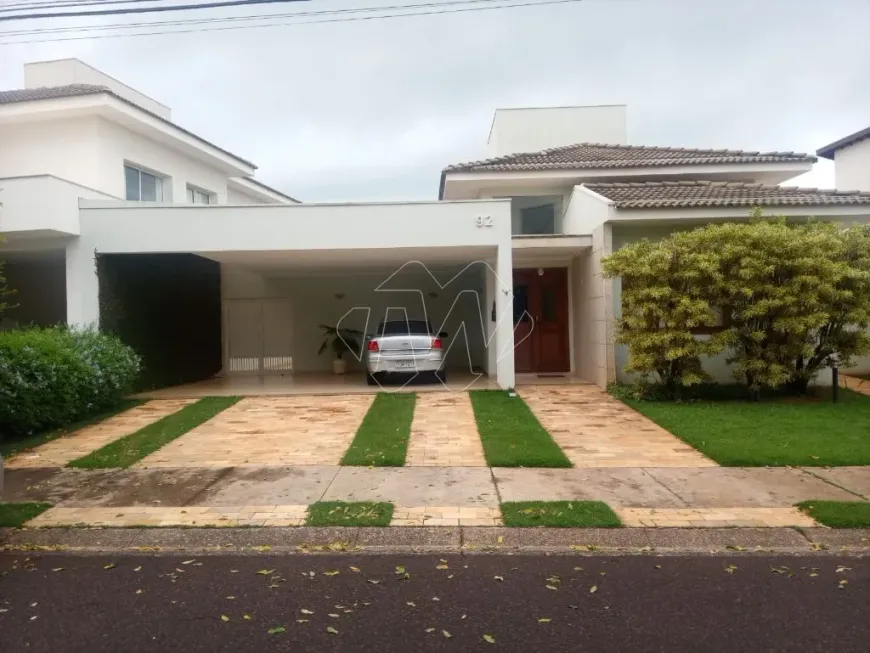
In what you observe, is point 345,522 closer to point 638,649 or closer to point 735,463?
point 638,649

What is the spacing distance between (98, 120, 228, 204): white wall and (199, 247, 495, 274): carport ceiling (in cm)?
278

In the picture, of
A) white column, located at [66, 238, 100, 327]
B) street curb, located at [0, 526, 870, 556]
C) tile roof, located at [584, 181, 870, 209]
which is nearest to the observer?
street curb, located at [0, 526, 870, 556]

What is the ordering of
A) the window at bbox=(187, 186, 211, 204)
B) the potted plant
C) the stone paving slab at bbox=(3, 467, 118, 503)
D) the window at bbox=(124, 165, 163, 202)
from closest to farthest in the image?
the stone paving slab at bbox=(3, 467, 118, 503) < the window at bbox=(124, 165, 163, 202) < the potted plant < the window at bbox=(187, 186, 211, 204)

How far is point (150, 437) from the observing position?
887 centimetres

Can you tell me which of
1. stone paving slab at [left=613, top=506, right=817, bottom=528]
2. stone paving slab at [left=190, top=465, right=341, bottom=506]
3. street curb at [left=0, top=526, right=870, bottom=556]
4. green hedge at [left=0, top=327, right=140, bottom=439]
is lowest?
street curb at [left=0, top=526, right=870, bottom=556]

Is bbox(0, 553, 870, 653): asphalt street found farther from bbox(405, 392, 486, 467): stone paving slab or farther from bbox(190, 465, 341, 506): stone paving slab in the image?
bbox(405, 392, 486, 467): stone paving slab

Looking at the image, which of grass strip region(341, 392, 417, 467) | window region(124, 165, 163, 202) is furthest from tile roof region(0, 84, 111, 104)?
grass strip region(341, 392, 417, 467)

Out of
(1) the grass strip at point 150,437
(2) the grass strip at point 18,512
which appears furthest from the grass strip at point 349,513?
(1) the grass strip at point 150,437

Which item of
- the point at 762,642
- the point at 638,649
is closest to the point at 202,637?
the point at 638,649

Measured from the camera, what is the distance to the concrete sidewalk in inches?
221

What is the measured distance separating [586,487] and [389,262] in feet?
30.8

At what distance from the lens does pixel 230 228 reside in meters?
11.9

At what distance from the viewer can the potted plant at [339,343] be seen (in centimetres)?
1697

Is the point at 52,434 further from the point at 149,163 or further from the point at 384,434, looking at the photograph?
the point at 149,163
